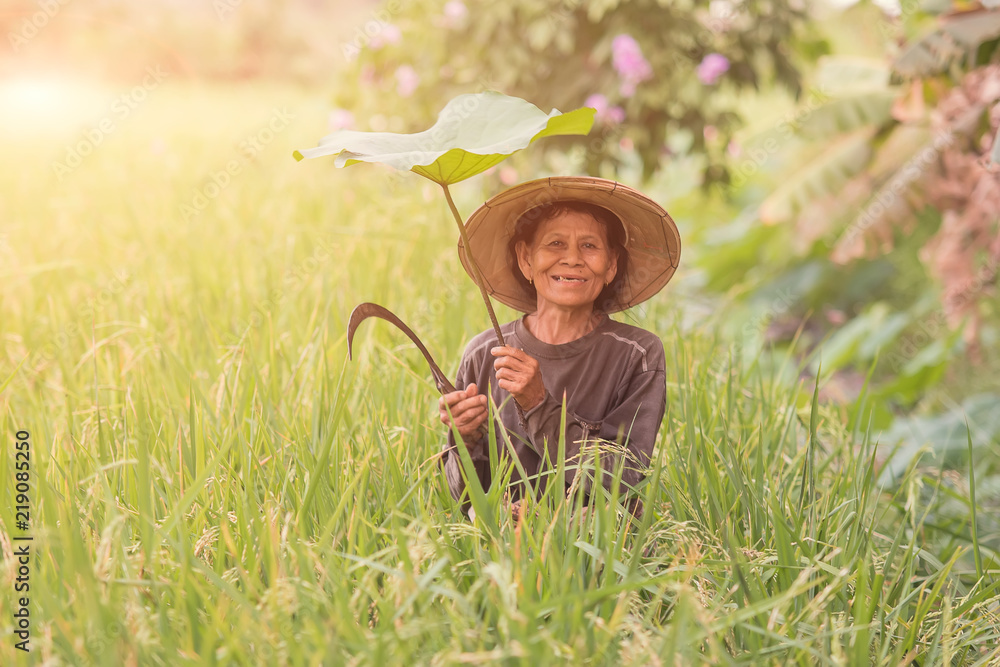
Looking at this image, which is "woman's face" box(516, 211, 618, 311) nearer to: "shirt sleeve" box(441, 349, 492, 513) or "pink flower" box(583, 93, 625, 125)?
"shirt sleeve" box(441, 349, 492, 513)

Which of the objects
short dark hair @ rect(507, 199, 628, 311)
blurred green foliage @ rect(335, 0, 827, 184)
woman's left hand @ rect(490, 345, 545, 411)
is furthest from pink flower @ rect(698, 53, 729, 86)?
woman's left hand @ rect(490, 345, 545, 411)

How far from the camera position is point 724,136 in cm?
458

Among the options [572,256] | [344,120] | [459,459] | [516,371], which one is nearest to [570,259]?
[572,256]

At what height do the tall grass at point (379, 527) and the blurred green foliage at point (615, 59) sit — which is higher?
the blurred green foliage at point (615, 59)

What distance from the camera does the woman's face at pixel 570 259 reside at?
1573 mm

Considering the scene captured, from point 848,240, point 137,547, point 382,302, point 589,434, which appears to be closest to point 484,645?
point 589,434

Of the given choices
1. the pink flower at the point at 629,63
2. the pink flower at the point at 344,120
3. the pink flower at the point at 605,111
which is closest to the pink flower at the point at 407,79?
the pink flower at the point at 344,120

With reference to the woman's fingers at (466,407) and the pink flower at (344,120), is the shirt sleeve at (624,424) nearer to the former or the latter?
the woman's fingers at (466,407)

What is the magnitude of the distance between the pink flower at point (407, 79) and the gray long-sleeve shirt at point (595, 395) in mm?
3575

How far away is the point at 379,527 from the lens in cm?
148

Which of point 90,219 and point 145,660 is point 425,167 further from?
point 90,219

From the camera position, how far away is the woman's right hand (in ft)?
4.98

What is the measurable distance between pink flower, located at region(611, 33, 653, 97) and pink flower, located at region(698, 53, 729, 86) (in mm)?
243

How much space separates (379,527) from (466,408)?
0.83 ft
